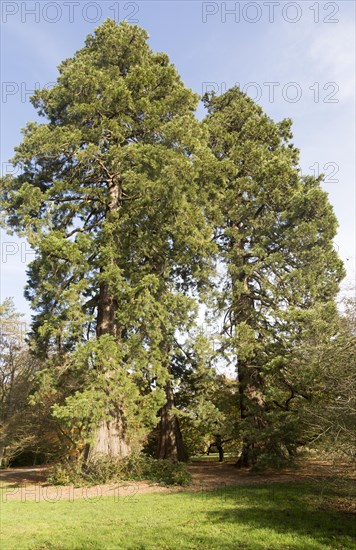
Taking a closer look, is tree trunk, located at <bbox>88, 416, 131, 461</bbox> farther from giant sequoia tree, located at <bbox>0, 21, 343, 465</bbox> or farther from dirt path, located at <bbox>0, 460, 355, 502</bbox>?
dirt path, located at <bbox>0, 460, 355, 502</bbox>

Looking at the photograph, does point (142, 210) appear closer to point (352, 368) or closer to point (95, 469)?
point (95, 469)

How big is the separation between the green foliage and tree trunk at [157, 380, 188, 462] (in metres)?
3.58

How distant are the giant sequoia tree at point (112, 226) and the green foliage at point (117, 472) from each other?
A: 0.49 meters

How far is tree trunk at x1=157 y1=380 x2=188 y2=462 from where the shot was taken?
642 inches

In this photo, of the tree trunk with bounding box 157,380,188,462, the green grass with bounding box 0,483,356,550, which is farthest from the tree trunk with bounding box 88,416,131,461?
the tree trunk with bounding box 157,380,188,462

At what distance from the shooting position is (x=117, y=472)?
12180mm

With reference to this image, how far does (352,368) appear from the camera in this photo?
21.8 feet

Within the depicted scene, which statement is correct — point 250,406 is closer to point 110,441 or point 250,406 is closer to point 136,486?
point 136,486

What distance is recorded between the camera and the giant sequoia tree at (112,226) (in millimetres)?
12375

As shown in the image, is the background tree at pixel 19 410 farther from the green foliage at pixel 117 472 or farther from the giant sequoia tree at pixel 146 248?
the green foliage at pixel 117 472

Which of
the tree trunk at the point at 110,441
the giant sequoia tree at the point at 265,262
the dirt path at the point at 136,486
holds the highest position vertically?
the giant sequoia tree at the point at 265,262

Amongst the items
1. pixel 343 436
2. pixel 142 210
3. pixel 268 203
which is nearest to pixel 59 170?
pixel 142 210

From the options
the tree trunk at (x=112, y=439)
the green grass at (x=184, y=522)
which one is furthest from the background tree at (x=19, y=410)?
the green grass at (x=184, y=522)

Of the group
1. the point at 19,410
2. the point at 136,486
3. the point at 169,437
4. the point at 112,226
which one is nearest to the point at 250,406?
the point at 136,486
